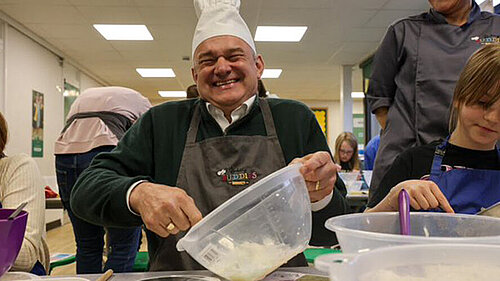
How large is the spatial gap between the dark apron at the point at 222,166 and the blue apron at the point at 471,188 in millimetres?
432

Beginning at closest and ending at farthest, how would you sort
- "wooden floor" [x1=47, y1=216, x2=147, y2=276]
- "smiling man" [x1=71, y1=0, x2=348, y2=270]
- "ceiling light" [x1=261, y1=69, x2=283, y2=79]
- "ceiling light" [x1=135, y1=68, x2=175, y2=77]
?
1. "smiling man" [x1=71, y1=0, x2=348, y2=270]
2. "wooden floor" [x1=47, y1=216, x2=147, y2=276]
3. "ceiling light" [x1=135, y1=68, x2=175, y2=77]
4. "ceiling light" [x1=261, y1=69, x2=283, y2=79]

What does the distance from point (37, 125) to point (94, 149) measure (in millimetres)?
4201

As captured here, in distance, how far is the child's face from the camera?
1137 mm

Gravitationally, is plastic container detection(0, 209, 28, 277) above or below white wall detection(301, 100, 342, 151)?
below

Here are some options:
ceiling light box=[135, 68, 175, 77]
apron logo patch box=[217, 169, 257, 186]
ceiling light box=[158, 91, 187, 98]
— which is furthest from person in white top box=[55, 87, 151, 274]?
ceiling light box=[158, 91, 187, 98]

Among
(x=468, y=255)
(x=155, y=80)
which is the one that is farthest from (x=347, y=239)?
(x=155, y=80)

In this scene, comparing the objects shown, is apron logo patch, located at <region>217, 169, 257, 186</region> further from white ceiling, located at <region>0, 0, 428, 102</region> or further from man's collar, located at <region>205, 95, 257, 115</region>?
white ceiling, located at <region>0, 0, 428, 102</region>

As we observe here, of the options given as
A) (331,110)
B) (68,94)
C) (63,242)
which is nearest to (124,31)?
(68,94)

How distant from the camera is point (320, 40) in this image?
6.36 metres

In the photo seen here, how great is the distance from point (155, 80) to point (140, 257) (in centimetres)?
670

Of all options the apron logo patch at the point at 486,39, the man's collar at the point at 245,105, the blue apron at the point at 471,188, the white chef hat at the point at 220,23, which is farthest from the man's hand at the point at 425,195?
the apron logo patch at the point at 486,39

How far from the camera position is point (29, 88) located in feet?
20.2

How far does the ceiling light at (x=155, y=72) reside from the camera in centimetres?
809

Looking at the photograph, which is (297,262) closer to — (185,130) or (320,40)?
(185,130)
